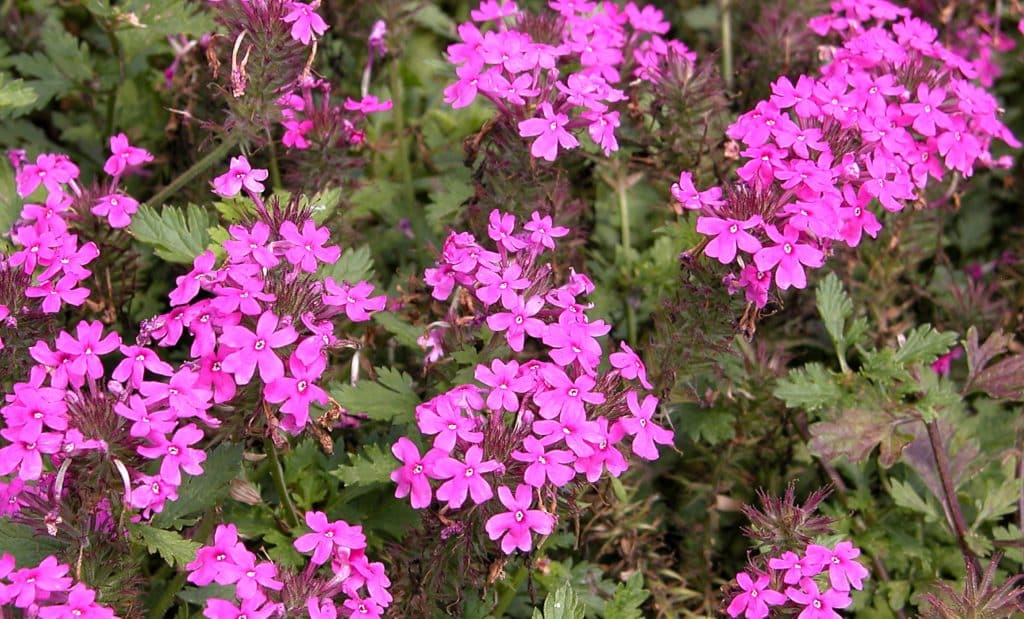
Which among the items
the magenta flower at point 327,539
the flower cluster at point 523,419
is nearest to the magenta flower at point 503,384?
the flower cluster at point 523,419

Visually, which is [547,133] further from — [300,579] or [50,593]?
[50,593]

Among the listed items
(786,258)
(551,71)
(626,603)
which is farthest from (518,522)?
(551,71)

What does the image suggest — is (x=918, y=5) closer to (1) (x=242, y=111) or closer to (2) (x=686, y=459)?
(2) (x=686, y=459)

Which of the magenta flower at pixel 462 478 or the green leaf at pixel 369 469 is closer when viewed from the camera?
the magenta flower at pixel 462 478

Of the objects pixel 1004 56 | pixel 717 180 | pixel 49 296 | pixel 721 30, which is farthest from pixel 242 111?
pixel 1004 56

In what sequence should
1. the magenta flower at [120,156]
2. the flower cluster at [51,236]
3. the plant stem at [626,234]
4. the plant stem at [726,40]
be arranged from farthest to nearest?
the plant stem at [726,40] → the plant stem at [626,234] → the magenta flower at [120,156] → the flower cluster at [51,236]

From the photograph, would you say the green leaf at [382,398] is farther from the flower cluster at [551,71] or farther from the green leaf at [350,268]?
the flower cluster at [551,71]
